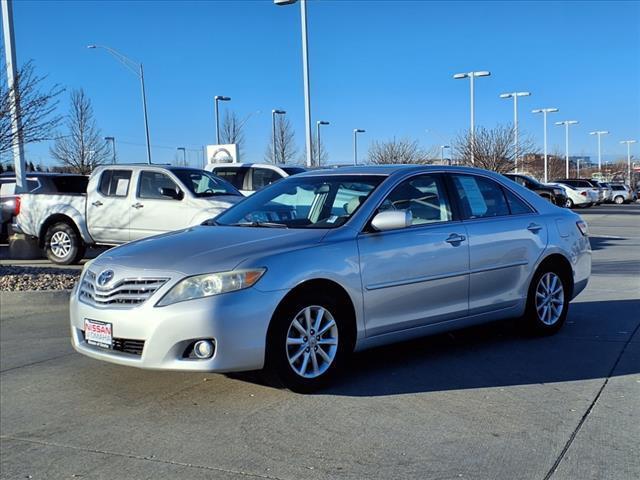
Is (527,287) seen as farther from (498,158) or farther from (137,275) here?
(498,158)

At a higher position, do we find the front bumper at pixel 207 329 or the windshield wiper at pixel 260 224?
the windshield wiper at pixel 260 224

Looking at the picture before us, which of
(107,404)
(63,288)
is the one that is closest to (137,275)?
(107,404)

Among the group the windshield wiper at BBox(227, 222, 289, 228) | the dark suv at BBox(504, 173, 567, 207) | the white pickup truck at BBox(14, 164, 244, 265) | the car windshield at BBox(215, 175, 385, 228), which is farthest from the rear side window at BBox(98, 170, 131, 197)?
the dark suv at BBox(504, 173, 567, 207)

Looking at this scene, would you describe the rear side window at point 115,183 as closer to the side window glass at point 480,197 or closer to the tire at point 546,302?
the side window glass at point 480,197

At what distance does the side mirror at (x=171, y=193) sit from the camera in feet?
39.4

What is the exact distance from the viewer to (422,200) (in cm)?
594

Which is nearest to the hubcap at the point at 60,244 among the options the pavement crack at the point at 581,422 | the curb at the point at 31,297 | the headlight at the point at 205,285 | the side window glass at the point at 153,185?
the side window glass at the point at 153,185

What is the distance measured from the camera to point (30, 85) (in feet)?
36.5

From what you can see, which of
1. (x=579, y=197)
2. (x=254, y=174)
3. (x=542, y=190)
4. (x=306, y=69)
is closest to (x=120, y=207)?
(x=254, y=174)

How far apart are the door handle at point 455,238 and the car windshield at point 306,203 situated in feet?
2.42

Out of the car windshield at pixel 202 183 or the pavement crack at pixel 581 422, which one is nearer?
the pavement crack at pixel 581 422

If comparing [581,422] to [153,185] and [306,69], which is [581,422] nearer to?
[153,185]

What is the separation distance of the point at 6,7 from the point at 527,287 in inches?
488

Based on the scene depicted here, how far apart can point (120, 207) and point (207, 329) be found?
8467mm
